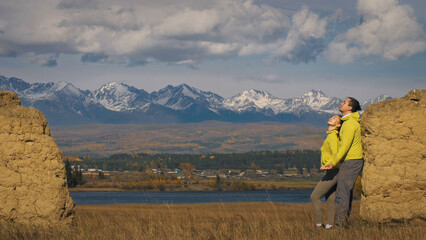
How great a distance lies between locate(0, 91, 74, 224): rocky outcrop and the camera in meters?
13.7

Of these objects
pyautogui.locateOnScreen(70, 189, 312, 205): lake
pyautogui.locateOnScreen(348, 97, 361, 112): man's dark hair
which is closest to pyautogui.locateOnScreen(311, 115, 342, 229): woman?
pyautogui.locateOnScreen(348, 97, 361, 112): man's dark hair

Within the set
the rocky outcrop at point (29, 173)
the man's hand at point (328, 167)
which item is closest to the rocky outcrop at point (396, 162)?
the man's hand at point (328, 167)

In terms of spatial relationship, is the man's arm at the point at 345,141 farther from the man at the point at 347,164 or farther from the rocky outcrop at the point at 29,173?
the rocky outcrop at the point at 29,173

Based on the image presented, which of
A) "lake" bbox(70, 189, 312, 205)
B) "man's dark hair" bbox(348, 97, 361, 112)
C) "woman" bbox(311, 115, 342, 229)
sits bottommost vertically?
"lake" bbox(70, 189, 312, 205)

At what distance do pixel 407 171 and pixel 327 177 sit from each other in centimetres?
178

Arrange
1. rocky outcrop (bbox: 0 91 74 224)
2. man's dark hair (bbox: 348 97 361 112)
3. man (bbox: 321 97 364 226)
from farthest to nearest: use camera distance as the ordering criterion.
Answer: rocky outcrop (bbox: 0 91 74 224) < man's dark hair (bbox: 348 97 361 112) < man (bbox: 321 97 364 226)

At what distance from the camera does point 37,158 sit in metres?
14.1

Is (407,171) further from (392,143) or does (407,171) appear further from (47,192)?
(47,192)

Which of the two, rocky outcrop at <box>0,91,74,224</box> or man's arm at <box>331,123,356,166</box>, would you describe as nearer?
man's arm at <box>331,123,356,166</box>

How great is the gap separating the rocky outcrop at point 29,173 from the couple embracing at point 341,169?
5921mm

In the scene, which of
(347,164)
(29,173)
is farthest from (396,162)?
(29,173)

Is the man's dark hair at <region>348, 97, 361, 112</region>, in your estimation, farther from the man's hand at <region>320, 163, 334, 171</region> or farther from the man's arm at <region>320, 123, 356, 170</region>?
the man's hand at <region>320, 163, 334, 171</region>

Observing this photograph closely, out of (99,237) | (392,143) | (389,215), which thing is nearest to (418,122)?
(392,143)

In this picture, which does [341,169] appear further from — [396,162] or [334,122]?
[396,162]
